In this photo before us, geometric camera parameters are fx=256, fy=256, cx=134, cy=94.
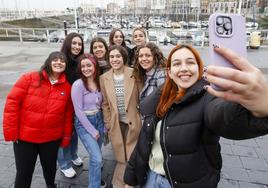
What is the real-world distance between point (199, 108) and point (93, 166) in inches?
63.1

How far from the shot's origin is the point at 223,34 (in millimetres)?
799

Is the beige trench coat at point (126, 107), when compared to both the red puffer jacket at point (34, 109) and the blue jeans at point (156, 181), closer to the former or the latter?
the red puffer jacket at point (34, 109)

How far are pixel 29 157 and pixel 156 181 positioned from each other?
4.33 ft

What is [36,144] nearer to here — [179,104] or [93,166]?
[93,166]

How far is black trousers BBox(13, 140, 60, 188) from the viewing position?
2.46 m

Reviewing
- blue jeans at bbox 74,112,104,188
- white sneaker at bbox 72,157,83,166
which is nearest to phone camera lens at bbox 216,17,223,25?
blue jeans at bbox 74,112,104,188

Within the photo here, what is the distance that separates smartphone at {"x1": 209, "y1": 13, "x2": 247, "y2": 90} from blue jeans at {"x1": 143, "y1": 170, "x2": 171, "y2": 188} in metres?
1.28

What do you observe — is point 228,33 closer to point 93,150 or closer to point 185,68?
point 185,68

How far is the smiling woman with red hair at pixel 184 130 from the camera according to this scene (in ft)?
3.65

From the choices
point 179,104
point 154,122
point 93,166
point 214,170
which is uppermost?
point 179,104

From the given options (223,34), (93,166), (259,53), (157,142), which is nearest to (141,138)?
(157,142)

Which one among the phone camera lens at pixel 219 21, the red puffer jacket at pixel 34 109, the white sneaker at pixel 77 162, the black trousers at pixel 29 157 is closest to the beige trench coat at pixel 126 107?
the red puffer jacket at pixel 34 109

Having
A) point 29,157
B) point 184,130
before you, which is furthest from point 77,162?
point 184,130

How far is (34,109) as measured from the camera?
7.88ft
